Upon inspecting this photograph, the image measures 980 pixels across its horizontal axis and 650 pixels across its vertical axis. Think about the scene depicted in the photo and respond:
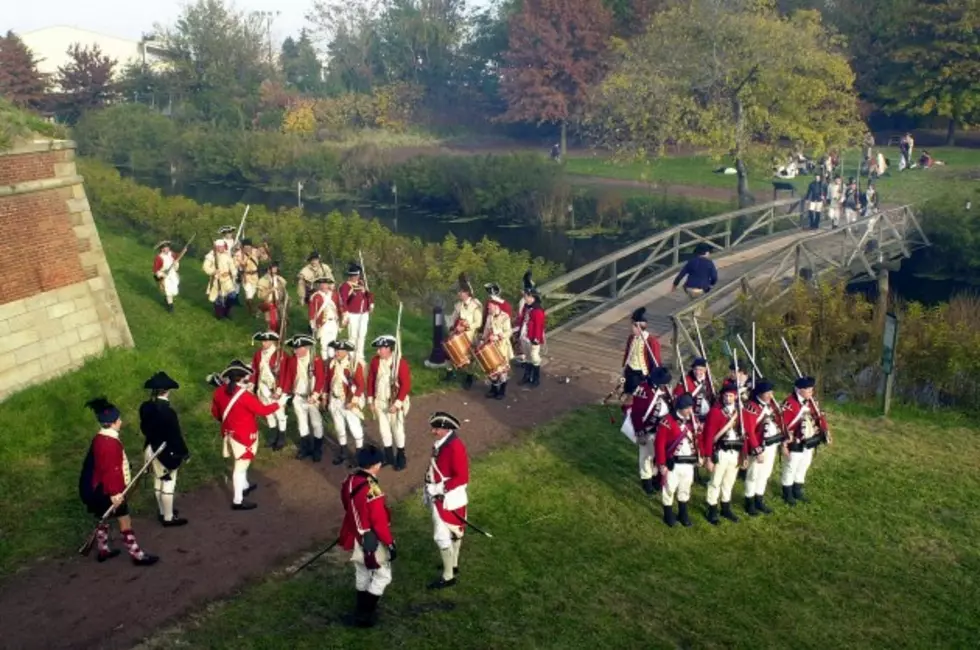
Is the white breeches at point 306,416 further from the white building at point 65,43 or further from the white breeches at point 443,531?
the white building at point 65,43

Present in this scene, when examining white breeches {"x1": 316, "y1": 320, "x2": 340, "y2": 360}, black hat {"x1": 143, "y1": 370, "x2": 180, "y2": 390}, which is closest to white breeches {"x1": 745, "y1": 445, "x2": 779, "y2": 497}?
black hat {"x1": 143, "y1": 370, "x2": 180, "y2": 390}

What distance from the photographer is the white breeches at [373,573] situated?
24.7 feet

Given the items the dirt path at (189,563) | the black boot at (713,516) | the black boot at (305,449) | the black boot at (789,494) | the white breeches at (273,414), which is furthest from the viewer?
the black boot at (305,449)

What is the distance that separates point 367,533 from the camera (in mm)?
7395

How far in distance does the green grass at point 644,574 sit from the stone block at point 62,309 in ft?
22.8

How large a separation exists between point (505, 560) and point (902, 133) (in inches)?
1804

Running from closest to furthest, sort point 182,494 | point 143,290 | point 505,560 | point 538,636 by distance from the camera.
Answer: point 538,636
point 505,560
point 182,494
point 143,290

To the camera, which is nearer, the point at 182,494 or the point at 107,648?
the point at 107,648

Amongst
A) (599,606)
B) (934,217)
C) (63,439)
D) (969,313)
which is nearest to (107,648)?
(599,606)

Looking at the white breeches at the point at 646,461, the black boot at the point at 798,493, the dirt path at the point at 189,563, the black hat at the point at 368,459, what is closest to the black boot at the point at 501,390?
the dirt path at the point at 189,563

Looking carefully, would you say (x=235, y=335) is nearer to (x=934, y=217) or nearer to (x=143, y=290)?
(x=143, y=290)

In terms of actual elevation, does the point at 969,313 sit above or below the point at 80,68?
below

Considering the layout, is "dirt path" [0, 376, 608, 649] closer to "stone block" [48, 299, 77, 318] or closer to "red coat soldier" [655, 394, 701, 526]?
"red coat soldier" [655, 394, 701, 526]

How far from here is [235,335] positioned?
55.1ft
